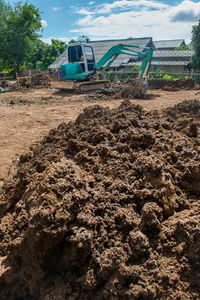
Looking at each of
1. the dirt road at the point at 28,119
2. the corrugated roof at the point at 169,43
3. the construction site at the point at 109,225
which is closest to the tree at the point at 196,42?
the dirt road at the point at 28,119

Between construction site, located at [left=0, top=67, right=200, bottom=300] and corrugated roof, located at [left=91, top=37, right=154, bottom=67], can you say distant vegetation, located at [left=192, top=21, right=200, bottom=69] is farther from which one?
construction site, located at [left=0, top=67, right=200, bottom=300]

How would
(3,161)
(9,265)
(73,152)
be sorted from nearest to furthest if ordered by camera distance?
(9,265), (73,152), (3,161)

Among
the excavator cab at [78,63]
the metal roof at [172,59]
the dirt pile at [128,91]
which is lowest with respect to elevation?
the dirt pile at [128,91]

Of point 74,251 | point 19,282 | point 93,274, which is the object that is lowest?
point 19,282

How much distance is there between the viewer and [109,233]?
222 centimetres

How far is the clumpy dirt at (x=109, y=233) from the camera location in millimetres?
1946

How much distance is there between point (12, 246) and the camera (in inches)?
90.0

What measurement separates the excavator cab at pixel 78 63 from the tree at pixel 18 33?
13.9m

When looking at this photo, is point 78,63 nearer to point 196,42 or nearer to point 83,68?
point 83,68

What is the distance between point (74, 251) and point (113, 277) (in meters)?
0.39

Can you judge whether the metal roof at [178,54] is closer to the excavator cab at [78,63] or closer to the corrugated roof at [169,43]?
the corrugated roof at [169,43]

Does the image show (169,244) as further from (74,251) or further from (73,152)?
(73,152)

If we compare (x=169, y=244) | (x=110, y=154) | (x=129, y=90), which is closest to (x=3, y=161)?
(x=110, y=154)

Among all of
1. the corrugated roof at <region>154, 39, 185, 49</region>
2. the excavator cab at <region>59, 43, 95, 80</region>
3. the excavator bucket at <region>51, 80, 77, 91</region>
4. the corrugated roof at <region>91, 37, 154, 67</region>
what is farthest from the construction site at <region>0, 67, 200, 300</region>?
the corrugated roof at <region>154, 39, 185, 49</region>
